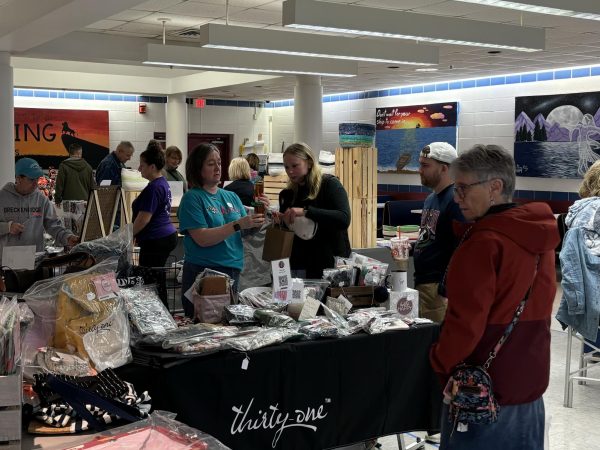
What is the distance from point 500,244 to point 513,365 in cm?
44

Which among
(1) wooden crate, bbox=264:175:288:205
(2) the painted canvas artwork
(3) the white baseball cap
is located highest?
(2) the painted canvas artwork

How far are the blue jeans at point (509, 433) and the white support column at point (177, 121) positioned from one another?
12572 millimetres

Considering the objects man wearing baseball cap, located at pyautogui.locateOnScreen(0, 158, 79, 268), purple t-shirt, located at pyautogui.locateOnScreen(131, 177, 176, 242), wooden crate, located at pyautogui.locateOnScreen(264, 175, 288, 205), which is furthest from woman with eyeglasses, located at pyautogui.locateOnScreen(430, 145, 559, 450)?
wooden crate, located at pyautogui.locateOnScreen(264, 175, 288, 205)

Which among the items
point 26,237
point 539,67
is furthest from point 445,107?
point 26,237

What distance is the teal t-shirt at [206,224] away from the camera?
14.4 ft

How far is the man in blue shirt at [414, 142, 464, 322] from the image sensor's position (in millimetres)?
4227

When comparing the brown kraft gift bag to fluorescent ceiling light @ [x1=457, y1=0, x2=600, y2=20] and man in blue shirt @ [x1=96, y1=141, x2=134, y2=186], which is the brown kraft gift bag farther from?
man in blue shirt @ [x1=96, y1=141, x2=134, y2=186]

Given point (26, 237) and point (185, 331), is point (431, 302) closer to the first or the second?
point (185, 331)

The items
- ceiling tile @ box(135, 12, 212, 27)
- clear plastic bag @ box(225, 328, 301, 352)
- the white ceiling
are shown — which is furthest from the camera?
ceiling tile @ box(135, 12, 212, 27)

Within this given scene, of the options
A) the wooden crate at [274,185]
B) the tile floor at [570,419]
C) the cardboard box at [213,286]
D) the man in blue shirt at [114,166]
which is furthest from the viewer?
the wooden crate at [274,185]

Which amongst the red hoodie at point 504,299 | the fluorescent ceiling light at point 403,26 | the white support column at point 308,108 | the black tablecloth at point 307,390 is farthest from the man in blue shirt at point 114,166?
the red hoodie at point 504,299

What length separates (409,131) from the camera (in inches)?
589

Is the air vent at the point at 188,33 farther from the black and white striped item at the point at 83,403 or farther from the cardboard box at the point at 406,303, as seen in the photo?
the black and white striped item at the point at 83,403

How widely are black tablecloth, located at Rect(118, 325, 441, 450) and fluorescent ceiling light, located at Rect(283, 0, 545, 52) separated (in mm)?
3100
